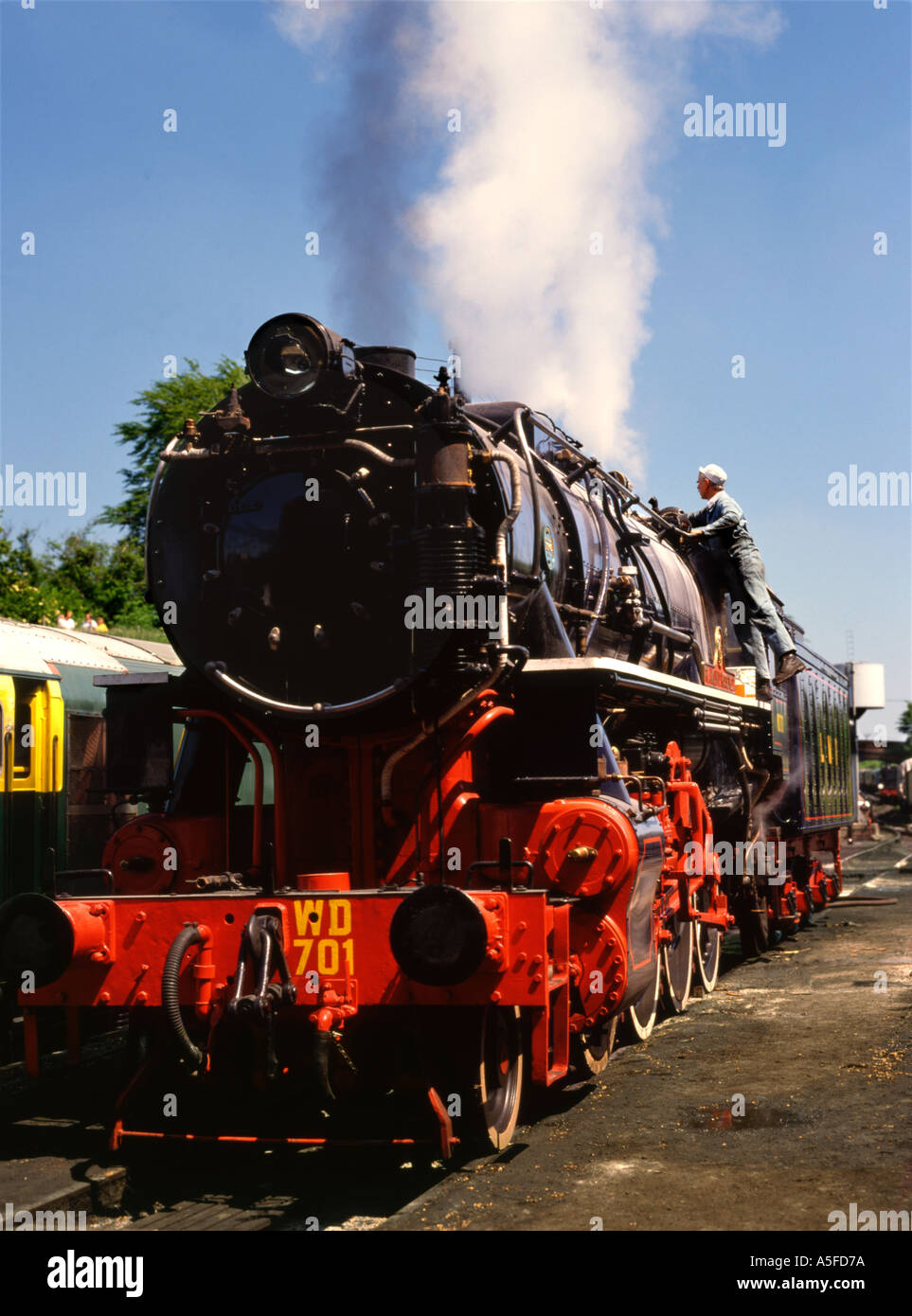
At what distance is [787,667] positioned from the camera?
12633 mm

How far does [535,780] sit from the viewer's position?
669 cm

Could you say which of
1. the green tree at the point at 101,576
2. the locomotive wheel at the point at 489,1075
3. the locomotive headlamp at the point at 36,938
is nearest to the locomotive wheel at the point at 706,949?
the locomotive wheel at the point at 489,1075

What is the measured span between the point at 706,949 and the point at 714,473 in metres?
3.74

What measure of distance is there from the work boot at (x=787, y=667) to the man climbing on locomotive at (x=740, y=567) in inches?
11.7

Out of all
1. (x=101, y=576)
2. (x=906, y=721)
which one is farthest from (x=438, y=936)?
(x=906, y=721)

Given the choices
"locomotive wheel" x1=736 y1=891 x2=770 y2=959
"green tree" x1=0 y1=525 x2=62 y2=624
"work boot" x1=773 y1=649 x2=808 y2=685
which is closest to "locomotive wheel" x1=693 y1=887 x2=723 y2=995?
"locomotive wheel" x1=736 y1=891 x2=770 y2=959

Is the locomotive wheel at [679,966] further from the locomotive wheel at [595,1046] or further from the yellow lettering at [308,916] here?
the yellow lettering at [308,916]

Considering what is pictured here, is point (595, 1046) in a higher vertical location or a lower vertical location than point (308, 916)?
lower

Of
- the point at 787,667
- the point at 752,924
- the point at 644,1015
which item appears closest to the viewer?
the point at 644,1015

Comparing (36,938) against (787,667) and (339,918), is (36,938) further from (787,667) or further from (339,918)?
(787,667)

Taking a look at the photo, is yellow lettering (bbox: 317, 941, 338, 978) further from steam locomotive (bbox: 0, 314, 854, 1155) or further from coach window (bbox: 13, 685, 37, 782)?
A: coach window (bbox: 13, 685, 37, 782)
